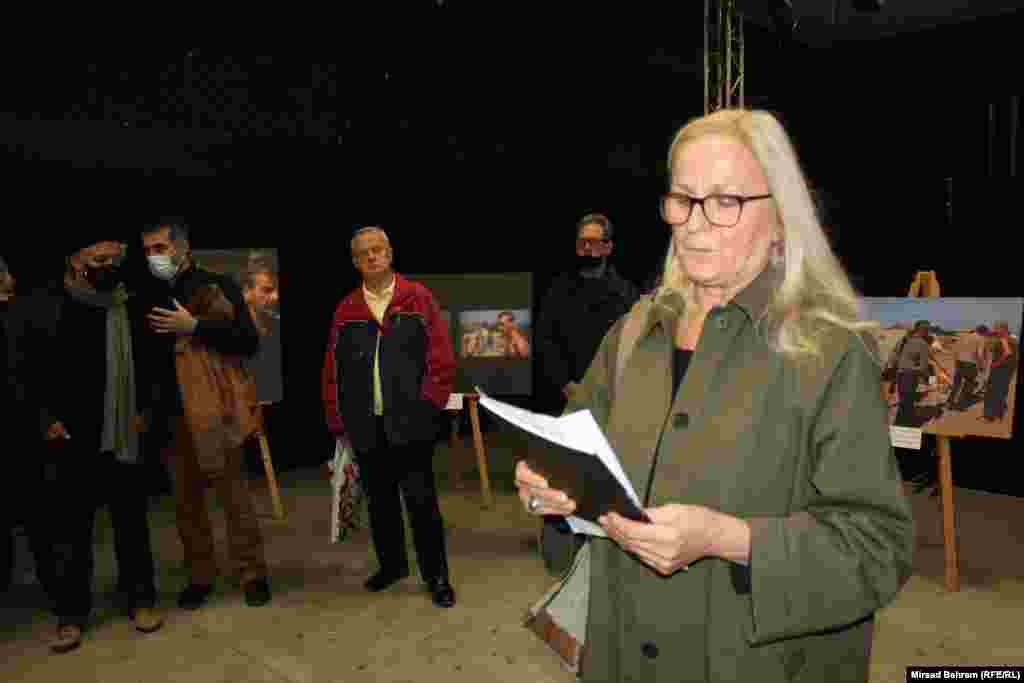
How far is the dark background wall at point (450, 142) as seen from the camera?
13.9 feet

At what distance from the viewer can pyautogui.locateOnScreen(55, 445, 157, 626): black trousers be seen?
117 inches

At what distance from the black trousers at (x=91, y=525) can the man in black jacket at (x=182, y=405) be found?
0.22m

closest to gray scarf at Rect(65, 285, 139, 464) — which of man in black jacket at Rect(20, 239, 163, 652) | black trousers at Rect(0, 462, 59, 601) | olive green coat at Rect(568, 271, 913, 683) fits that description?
man in black jacket at Rect(20, 239, 163, 652)

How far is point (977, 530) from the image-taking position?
14.2 ft

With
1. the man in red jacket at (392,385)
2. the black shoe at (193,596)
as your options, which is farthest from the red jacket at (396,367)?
the black shoe at (193,596)

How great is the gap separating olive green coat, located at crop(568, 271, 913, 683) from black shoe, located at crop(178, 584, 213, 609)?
9.31 ft

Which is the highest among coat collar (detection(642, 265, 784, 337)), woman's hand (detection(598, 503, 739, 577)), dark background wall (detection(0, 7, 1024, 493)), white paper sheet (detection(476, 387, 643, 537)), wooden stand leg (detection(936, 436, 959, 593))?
dark background wall (detection(0, 7, 1024, 493))

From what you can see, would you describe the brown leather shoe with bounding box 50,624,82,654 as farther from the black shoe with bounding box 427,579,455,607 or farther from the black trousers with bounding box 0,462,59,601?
the black shoe with bounding box 427,579,455,607

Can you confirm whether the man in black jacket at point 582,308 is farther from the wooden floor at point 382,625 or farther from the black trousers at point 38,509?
the black trousers at point 38,509

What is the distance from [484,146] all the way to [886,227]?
11.0 ft

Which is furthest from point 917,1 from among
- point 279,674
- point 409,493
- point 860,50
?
point 279,674

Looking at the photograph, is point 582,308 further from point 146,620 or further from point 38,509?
point 38,509

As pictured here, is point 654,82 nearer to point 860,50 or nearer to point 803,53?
point 803,53
